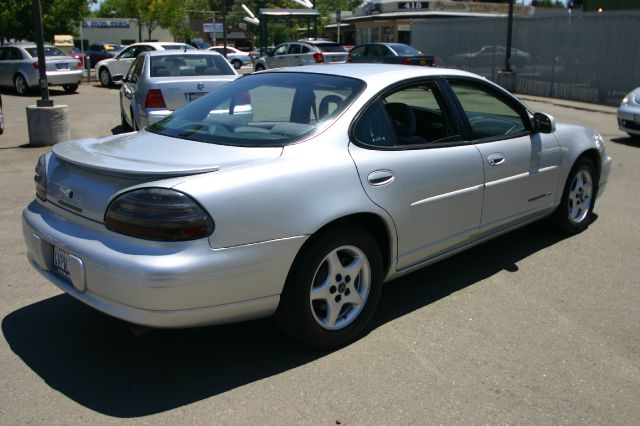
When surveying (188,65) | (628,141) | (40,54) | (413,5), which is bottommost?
(628,141)

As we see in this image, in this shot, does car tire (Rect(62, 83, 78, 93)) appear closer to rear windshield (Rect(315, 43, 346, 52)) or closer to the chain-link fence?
rear windshield (Rect(315, 43, 346, 52))

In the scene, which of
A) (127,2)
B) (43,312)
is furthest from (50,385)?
(127,2)

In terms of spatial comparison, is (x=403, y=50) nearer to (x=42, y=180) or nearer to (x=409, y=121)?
(x=409, y=121)

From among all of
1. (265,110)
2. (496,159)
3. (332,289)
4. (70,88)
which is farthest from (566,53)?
(332,289)

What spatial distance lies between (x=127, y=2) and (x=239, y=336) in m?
38.4

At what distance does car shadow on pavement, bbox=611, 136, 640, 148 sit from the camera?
36.6 feet

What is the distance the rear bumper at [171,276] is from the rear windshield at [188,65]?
6.88 m

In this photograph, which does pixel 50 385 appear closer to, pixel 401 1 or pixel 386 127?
pixel 386 127

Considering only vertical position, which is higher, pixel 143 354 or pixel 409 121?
pixel 409 121

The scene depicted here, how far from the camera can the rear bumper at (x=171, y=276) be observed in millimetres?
3027

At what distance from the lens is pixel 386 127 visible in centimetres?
402

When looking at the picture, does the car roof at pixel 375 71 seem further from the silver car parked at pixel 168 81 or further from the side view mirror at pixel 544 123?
the silver car parked at pixel 168 81

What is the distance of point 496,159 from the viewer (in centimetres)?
462

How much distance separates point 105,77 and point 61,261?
2102 centimetres
